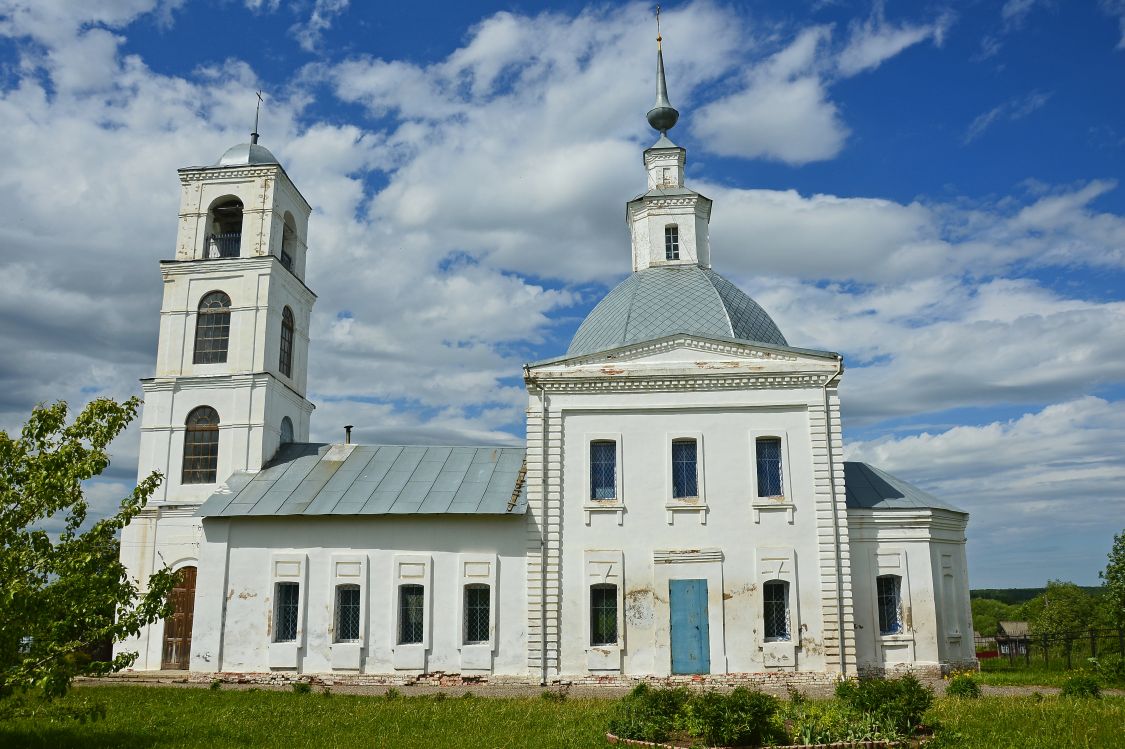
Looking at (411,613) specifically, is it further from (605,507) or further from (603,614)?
(605,507)

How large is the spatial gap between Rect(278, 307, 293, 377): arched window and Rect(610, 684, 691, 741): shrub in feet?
52.6

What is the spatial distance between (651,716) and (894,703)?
10.1 ft

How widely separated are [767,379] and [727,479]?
2.47 m

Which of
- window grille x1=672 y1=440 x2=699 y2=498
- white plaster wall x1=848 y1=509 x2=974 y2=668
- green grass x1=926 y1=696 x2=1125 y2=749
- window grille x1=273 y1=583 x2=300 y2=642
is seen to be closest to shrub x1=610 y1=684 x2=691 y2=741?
green grass x1=926 y1=696 x2=1125 y2=749

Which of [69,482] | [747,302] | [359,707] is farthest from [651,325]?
[69,482]

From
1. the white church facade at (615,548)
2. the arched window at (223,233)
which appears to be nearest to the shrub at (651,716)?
the white church facade at (615,548)

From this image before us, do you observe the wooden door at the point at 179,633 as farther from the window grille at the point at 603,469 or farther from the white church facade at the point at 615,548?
the window grille at the point at 603,469

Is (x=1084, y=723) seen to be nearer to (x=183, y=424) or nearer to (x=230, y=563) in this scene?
(x=230, y=563)

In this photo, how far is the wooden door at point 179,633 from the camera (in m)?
20.2

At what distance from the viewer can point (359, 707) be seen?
1501 centimetres

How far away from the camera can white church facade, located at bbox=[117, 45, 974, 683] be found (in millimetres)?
18469

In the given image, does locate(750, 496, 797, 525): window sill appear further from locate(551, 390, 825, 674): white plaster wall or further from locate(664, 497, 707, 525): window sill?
locate(664, 497, 707, 525): window sill

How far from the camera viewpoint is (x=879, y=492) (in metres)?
20.6

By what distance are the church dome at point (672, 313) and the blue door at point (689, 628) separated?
569cm
